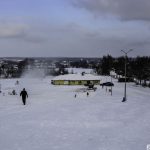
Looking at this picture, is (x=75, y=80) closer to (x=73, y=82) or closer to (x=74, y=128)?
(x=73, y=82)

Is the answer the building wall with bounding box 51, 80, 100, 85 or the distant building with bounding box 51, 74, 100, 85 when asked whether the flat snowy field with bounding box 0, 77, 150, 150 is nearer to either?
the building wall with bounding box 51, 80, 100, 85

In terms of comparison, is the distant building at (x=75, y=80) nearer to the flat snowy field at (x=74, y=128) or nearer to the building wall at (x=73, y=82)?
the building wall at (x=73, y=82)

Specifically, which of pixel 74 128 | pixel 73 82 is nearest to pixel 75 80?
pixel 73 82

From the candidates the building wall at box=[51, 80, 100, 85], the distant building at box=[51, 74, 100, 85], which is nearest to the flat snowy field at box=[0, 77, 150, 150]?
the building wall at box=[51, 80, 100, 85]

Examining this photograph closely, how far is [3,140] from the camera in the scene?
18703 millimetres

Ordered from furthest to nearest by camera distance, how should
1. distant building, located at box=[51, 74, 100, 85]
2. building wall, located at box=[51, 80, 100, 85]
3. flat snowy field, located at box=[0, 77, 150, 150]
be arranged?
distant building, located at box=[51, 74, 100, 85], building wall, located at box=[51, 80, 100, 85], flat snowy field, located at box=[0, 77, 150, 150]

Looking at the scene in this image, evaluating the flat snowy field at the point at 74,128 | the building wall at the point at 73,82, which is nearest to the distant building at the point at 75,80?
the building wall at the point at 73,82

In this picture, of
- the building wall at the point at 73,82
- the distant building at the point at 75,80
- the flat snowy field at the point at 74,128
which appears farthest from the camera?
the distant building at the point at 75,80

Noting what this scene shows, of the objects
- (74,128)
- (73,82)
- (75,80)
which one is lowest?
(73,82)

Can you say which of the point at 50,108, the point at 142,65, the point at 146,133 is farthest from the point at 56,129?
the point at 142,65

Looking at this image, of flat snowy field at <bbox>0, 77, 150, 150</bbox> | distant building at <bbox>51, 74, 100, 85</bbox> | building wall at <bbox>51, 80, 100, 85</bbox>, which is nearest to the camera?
flat snowy field at <bbox>0, 77, 150, 150</bbox>

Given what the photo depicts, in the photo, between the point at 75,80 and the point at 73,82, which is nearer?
the point at 75,80

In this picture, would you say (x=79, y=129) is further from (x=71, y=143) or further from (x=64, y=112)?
(x=64, y=112)

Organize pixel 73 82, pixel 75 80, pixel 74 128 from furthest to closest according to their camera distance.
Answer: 1. pixel 73 82
2. pixel 75 80
3. pixel 74 128
